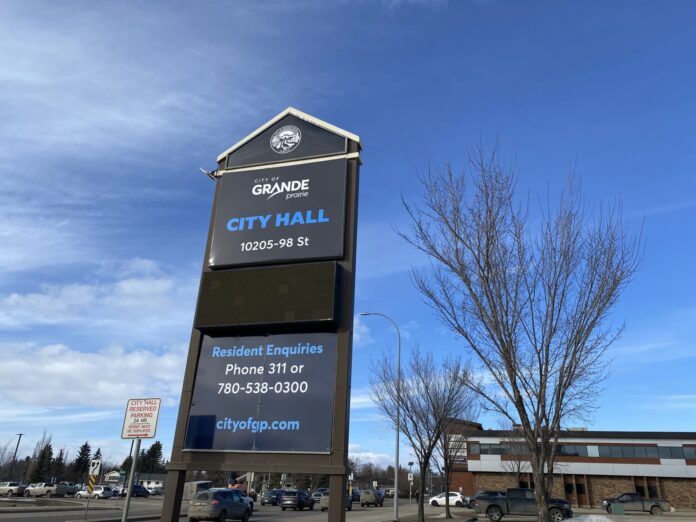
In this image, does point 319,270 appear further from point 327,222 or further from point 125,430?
point 125,430

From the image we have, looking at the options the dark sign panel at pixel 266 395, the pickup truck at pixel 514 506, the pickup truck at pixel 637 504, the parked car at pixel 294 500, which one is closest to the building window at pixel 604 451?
the pickup truck at pixel 637 504

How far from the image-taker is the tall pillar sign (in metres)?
7.66

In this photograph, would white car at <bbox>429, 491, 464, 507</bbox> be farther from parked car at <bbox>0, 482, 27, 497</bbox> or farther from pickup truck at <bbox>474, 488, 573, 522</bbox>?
parked car at <bbox>0, 482, 27, 497</bbox>

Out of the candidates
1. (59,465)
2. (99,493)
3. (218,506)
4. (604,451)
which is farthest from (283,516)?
(59,465)

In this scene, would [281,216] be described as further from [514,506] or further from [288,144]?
[514,506]

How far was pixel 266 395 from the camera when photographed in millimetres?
7980

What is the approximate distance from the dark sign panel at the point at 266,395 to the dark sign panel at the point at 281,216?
156 cm

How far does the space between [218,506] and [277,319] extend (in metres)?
18.2

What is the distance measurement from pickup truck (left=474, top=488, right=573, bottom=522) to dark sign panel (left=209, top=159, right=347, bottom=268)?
85.8 ft

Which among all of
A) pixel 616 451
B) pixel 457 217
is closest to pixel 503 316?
pixel 457 217

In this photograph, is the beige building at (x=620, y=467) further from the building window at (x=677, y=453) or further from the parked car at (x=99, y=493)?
the parked car at (x=99, y=493)

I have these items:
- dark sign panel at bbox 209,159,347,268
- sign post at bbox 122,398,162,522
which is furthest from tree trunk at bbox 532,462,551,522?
sign post at bbox 122,398,162,522

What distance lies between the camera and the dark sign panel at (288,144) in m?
9.62

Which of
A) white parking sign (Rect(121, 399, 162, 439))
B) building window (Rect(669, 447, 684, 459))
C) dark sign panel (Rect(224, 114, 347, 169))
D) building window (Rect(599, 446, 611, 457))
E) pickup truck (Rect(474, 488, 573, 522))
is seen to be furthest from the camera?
building window (Rect(599, 446, 611, 457))
